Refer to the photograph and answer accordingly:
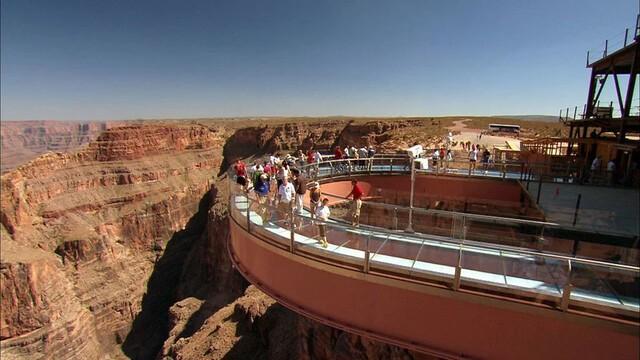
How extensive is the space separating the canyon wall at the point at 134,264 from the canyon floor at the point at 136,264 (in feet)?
0.35

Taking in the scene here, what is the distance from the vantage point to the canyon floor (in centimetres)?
2189

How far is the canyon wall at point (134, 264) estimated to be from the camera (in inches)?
870

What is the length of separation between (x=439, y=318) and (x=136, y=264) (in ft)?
160

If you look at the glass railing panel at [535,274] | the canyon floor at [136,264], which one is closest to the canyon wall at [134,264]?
the canyon floor at [136,264]

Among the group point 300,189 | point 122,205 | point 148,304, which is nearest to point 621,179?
point 300,189

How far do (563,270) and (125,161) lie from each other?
232ft

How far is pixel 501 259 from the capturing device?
607 centimetres

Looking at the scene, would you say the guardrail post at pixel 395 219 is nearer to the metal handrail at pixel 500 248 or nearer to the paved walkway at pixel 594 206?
the metal handrail at pixel 500 248

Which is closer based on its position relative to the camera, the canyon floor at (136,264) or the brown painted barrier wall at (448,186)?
the brown painted barrier wall at (448,186)

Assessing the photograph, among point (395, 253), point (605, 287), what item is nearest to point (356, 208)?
point (395, 253)

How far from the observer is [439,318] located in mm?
6109

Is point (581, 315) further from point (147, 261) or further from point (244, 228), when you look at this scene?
point (147, 261)

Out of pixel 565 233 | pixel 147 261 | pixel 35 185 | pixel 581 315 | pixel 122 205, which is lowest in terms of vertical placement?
pixel 147 261

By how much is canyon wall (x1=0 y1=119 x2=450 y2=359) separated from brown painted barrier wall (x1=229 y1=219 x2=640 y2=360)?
6.98m
